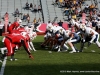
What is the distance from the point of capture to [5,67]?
1146 cm

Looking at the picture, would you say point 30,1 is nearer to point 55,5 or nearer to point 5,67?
point 55,5

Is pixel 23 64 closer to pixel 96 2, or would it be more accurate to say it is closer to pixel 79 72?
pixel 79 72

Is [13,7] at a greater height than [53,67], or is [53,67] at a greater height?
[53,67]

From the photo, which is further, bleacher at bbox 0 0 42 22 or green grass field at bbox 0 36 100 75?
bleacher at bbox 0 0 42 22

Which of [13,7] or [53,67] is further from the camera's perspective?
[13,7]

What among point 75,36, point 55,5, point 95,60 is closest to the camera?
point 95,60

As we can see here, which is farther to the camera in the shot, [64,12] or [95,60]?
[64,12]

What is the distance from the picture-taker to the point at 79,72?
34.1 feet

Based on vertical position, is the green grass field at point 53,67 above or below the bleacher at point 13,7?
above

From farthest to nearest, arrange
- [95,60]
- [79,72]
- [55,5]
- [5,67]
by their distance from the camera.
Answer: [55,5] → [95,60] → [5,67] → [79,72]

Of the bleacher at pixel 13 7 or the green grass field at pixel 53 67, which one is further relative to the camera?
the bleacher at pixel 13 7

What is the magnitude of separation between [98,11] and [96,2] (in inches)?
96.1

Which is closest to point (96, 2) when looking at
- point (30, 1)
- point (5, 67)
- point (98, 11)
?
point (98, 11)

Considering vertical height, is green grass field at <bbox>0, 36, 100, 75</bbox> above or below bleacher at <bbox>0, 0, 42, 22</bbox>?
above
